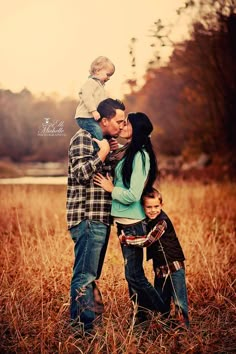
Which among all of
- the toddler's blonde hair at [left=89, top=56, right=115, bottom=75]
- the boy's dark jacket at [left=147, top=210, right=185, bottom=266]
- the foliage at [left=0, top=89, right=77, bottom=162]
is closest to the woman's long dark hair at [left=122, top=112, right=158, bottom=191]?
the boy's dark jacket at [left=147, top=210, right=185, bottom=266]

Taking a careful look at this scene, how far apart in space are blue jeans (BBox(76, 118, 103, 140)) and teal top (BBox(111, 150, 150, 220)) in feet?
1.07

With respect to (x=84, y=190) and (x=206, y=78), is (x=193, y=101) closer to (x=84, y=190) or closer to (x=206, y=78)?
(x=206, y=78)

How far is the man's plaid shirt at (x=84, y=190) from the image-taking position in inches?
146

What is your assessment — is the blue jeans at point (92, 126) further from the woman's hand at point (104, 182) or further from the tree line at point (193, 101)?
the tree line at point (193, 101)

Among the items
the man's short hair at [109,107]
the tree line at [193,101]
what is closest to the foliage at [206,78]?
the tree line at [193,101]

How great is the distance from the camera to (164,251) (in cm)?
382

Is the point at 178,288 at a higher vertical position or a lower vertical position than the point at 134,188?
lower

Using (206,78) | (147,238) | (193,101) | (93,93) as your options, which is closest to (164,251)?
(147,238)

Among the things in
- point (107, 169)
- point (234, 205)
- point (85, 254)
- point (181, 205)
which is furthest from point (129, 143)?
point (234, 205)

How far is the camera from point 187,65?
12.2 metres

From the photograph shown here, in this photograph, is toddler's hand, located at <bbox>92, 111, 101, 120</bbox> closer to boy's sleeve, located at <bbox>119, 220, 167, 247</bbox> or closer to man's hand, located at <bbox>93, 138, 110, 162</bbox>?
man's hand, located at <bbox>93, 138, 110, 162</bbox>

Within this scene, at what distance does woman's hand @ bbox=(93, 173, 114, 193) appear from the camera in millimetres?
3731

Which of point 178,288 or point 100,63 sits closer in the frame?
point 178,288

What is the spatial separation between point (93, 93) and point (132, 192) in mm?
990
